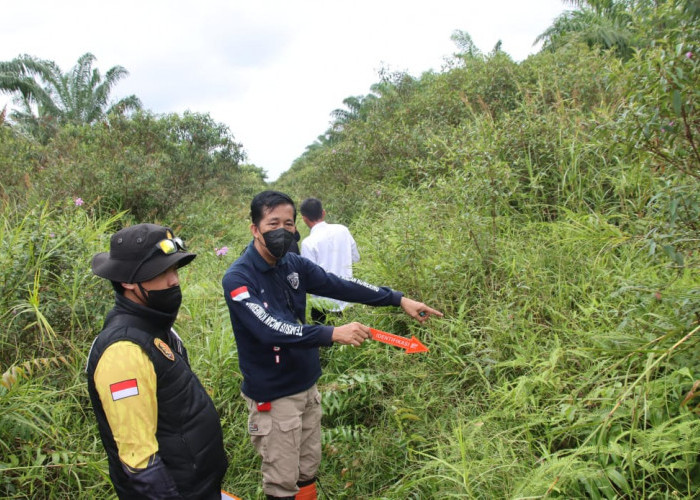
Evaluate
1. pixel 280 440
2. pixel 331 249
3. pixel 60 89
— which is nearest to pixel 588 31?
pixel 331 249

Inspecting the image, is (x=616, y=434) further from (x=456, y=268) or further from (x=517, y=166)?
(x=517, y=166)

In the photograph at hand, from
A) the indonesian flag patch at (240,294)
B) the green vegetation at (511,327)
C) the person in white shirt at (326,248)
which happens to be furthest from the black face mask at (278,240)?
the person in white shirt at (326,248)

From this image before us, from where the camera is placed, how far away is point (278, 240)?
2.33 m

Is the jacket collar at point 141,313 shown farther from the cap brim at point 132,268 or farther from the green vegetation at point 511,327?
the green vegetation at point 511,327

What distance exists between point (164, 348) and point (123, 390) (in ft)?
0.74

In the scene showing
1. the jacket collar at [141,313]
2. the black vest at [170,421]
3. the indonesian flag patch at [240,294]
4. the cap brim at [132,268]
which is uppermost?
the cap brim at [132,268]

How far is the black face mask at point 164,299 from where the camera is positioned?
1749 millimetres

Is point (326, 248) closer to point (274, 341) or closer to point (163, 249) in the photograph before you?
point (274, 341)

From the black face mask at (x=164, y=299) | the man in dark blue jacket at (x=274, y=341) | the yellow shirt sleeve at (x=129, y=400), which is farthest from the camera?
the man in dark blue jacket at (x=274, y=341)

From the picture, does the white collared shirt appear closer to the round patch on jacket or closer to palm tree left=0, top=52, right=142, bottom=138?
the round patch on jacket

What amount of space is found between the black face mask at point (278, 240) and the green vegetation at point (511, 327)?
1286 mm

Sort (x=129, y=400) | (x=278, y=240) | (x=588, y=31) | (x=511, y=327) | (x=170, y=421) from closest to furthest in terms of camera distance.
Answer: (x=129, y=400) → (x=170, y=421) → (x=278, y=240) → (x=511, y=327) → (x=588, y=31)

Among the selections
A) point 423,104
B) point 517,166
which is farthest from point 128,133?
point 517,166

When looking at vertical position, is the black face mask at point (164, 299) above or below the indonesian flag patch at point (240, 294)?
above
